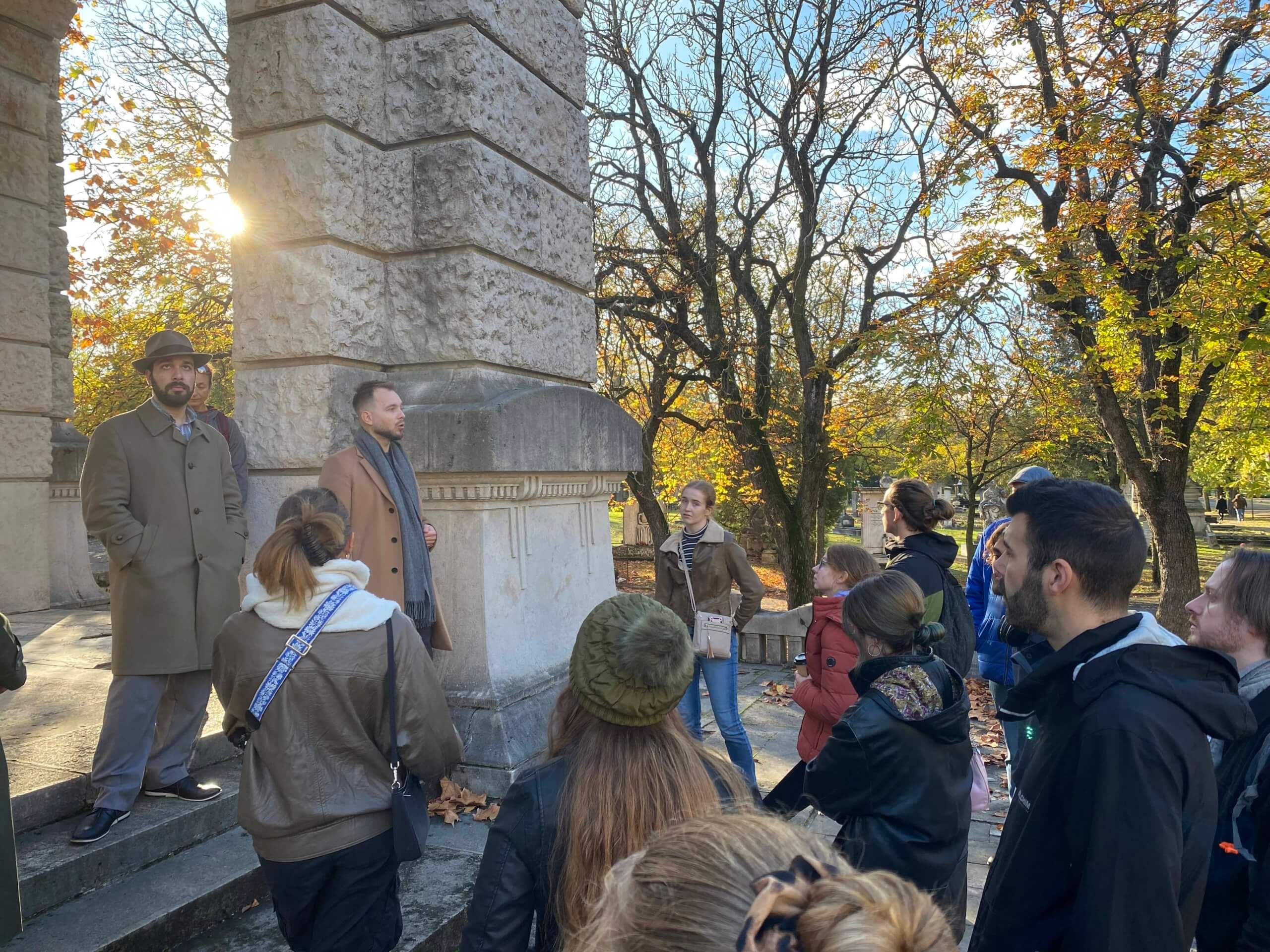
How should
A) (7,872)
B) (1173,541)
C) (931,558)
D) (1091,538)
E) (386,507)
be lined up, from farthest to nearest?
1. (1173,541)
2. (931,558)
3. (386,507)
4. (7,872)
5. (1091,538)

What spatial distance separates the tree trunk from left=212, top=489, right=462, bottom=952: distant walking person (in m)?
10.5

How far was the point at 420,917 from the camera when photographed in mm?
2906

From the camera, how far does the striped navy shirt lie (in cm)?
524

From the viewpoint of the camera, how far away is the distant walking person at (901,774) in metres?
2.21

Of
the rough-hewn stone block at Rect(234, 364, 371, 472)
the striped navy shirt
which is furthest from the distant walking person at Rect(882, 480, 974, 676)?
the rough-hewn stone block at Rect(234, 364, 371, 472)

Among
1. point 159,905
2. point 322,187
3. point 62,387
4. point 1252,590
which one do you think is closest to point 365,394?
point 322,187

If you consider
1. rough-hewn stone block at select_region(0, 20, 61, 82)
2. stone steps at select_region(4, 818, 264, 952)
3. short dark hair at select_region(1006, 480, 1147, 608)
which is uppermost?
rough-hewn stone block at select_region(0, 20, 61, 82)

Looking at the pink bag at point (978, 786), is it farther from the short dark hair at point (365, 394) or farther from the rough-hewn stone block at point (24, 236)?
the rough-hewn stone block at point (24, 236)

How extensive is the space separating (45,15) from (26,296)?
228 centimetres

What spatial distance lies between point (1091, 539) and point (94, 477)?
11.6ft

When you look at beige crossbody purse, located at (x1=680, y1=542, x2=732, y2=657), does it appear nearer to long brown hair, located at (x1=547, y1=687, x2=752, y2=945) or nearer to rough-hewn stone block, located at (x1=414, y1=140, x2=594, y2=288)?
rough-hewn stone block, located at (x1=414, y1=140, x2=594, y2=288)

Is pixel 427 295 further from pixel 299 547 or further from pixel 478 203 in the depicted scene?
pixel 299 547

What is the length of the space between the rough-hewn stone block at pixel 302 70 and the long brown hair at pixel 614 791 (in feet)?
11.6

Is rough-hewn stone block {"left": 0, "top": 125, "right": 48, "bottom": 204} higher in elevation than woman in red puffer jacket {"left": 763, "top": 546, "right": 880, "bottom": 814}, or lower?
higher
